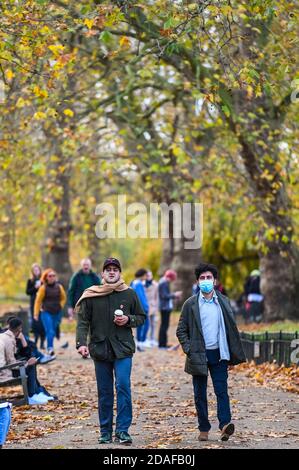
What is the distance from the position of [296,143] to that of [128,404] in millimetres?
14181

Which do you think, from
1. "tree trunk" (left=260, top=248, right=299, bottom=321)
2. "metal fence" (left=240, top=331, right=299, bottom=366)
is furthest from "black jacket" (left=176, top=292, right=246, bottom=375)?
"tree trunk" (left=260, top=248, right=299, bottom=321)

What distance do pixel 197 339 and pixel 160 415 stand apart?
9.01ft

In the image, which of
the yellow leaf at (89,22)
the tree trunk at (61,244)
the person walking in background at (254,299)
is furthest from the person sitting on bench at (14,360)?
the tree trunk at (61,244)

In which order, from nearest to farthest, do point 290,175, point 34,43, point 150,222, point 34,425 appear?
1. point 34,425
2. point 34,43
3. point 290,175
4. point 150,222

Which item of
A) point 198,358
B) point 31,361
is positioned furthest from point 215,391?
point 31,361

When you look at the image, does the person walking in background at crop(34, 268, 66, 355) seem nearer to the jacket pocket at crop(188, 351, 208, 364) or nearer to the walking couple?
the walking couple

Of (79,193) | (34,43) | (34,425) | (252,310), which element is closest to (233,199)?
(252,310)

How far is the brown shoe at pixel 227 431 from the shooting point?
10.9 m

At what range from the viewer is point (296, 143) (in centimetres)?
2416

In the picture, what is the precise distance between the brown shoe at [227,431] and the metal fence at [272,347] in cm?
690

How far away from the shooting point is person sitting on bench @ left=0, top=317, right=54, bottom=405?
1438 centimetres

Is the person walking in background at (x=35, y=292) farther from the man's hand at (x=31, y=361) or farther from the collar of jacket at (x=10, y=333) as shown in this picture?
the collar of jacket at (x=10, y=333)

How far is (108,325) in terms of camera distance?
437 inches

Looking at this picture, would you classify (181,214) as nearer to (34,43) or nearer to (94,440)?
(34,43)
